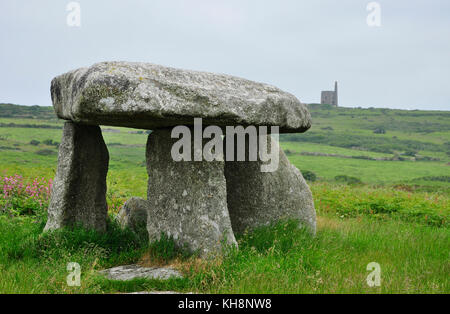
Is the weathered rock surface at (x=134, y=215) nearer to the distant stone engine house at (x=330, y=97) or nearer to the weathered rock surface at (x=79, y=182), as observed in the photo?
the weathered rock surface at (x=79, y=182)

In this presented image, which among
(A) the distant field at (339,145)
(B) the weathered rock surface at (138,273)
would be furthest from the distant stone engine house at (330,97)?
(B) the weathered rock surface at (138,273)

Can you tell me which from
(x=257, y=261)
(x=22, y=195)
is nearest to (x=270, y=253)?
(x=257, y=261)

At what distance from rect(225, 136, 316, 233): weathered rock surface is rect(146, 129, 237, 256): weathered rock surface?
1384 millimetres

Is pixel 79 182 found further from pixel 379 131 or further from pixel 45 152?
pixel 379 131

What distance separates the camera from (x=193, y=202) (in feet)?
24.4

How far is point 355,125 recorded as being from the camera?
95188 millimetres

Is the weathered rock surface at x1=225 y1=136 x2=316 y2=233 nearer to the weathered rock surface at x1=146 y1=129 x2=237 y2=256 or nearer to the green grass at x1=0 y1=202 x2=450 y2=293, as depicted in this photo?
the green grass at x1=0 y1=202 x2=450 y2=293

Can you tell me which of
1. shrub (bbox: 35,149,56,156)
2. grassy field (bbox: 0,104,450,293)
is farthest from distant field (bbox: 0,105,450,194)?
grassy field (bbox: 0,104,450,293)

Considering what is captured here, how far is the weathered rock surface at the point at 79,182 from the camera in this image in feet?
27.3

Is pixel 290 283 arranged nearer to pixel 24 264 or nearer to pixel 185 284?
pixel 185 284

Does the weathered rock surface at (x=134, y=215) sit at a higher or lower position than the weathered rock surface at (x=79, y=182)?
lower

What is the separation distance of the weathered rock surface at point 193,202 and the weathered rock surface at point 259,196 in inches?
54.5

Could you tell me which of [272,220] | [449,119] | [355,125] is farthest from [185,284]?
[449,119]

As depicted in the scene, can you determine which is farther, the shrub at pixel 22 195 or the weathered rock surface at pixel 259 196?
the shrub at pixel 22 195
